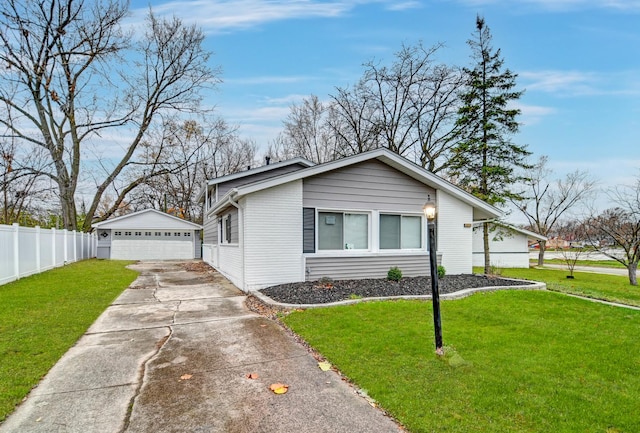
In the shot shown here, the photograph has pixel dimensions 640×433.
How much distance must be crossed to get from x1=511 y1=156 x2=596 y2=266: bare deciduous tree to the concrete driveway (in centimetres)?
2906

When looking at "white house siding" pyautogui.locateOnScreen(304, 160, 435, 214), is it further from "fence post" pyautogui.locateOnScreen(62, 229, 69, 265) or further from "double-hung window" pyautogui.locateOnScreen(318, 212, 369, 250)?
"fence post" pyautogui.locateOnScreen(62, 229, 69, 265)

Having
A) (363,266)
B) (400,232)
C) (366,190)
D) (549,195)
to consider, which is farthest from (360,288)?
(549,195)

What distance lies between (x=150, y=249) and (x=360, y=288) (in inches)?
748

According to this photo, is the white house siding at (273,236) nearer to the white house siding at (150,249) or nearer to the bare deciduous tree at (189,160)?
the white house siding at (150,249)

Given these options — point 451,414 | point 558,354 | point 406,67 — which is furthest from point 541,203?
point 451,414

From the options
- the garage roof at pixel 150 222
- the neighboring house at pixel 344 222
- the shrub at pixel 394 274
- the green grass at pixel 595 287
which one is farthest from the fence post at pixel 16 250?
the green grass at pixel 595 287

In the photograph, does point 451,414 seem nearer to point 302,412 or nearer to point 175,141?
point 302,412

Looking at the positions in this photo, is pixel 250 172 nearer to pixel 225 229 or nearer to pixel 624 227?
pixel 225 229

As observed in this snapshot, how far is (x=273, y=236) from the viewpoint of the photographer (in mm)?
8688

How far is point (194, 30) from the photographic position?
2350 cm

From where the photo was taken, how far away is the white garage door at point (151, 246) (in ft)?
74.2

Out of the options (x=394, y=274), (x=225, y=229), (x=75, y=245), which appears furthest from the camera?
(x=75, y=245)

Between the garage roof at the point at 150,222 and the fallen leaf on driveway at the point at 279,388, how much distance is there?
21.0 metres

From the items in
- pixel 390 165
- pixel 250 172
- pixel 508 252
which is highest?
pixel 250 172
